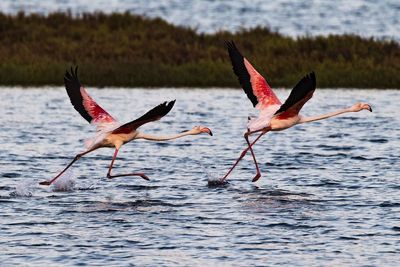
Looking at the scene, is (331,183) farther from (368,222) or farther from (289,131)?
(289,131)

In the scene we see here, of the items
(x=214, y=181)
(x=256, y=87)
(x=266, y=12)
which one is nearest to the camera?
(x=214, y=181)

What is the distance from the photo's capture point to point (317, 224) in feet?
43.7

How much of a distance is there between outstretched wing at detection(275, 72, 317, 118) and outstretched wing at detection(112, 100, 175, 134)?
149 centimetres

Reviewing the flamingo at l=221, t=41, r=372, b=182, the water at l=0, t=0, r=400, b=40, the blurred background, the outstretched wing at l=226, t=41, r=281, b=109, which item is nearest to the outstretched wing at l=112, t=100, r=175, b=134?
the flamingo at l=221, t=41, r=372, b=182

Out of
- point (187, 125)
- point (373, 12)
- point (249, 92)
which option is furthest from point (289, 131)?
point (373, 12)

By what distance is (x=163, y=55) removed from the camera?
29203 millimetres

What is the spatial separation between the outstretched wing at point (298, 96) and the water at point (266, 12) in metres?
26.3

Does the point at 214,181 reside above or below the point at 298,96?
below

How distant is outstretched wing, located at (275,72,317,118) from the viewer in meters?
14.2

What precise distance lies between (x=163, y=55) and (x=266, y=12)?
2620 cm

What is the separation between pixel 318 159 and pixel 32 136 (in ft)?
16.3

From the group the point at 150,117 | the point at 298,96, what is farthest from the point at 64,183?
the point at 298,96

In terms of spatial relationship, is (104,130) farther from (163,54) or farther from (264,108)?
(163,54)

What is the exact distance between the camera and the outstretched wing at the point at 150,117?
13.9m
